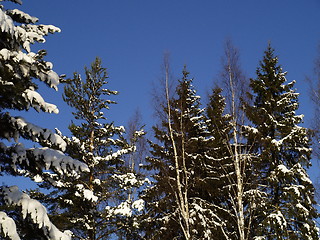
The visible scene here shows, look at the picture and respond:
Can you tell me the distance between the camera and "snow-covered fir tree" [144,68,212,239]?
13.2m

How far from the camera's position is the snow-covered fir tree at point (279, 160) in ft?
41.1

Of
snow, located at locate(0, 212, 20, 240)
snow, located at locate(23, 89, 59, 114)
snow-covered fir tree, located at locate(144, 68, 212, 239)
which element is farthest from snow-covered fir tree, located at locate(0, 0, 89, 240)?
snow-covered fir tree, located at locate(144, 68, 212, 239)

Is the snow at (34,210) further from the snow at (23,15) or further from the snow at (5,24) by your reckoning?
the snow at (23,15)

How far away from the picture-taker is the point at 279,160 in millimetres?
14172

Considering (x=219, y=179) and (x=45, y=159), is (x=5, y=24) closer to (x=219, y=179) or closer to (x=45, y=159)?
(x=45, y=159)

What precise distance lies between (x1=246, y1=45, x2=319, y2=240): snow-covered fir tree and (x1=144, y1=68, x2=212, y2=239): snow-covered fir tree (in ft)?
8.50

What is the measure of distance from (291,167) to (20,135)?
12393 mm

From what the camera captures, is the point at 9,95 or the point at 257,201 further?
the point at 257,201

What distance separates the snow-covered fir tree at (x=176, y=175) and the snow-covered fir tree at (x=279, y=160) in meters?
2.59

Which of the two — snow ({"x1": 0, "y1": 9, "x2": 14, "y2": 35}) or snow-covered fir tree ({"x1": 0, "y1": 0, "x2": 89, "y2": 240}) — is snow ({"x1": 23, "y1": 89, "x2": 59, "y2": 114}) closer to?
snow-covered fir tree ({"x1": 0, "y1": 0, "x2": 89, "y2": 240})

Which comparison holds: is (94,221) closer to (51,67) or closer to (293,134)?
(51,67)

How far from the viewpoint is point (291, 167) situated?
14625 mm

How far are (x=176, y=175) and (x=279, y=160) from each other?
4674mm

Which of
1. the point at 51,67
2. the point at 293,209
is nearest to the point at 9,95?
the point at 51,67
